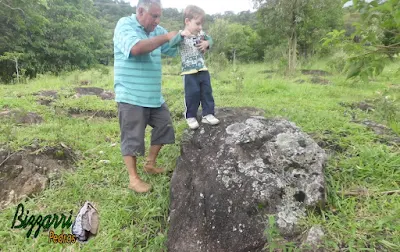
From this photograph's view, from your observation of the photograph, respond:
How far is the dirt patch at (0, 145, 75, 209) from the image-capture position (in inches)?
109

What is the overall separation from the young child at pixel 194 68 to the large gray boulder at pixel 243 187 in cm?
32

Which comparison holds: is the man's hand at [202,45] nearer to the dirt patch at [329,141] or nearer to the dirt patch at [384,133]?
the dirt patch at [329,141]

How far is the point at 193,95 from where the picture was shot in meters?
2.73

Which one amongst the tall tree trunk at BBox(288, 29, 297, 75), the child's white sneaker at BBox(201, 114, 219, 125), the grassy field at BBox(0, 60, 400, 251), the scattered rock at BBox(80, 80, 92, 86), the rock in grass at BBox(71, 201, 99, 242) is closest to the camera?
the grassy field at BBox(0, 60, 400, 251)

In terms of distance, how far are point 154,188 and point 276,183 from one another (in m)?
1.23

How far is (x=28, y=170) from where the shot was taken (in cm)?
294

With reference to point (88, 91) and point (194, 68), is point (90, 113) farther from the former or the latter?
point (194, 68)

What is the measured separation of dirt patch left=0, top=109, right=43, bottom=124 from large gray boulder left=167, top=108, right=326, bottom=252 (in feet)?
9.73

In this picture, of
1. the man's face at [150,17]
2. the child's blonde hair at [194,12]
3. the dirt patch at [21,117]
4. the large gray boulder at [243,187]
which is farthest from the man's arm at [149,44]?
the dirt patch at [21,117]

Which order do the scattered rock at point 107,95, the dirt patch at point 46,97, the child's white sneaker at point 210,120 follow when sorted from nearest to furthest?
the child's white sneaker at point 210,120
the dirt patch at point 46,97
the scattered rock at point 107,95

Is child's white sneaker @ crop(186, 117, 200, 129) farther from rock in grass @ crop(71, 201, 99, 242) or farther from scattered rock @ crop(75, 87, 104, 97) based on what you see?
scattered rock @ crop(75, 87, 104, 97)

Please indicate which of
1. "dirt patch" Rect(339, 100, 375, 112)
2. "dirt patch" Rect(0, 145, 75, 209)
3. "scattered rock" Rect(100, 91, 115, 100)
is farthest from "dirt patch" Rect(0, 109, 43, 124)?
"dirt patch" Rect(339, 100, 375, 112)

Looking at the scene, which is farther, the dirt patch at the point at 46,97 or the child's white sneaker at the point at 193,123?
the dirt patch at the point at 46,97

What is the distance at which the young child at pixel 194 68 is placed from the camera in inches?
98.0
